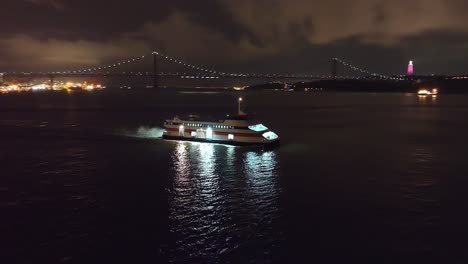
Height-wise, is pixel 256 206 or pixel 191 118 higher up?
pixel 191 118

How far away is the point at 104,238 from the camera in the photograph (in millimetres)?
22078

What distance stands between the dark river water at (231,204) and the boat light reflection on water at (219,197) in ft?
0.33

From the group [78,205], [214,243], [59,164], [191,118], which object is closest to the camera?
[214,243]

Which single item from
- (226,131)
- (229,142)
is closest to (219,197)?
(229,142)

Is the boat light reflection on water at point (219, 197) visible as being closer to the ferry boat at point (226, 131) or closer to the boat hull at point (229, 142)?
the boat hull at point (229, 142)

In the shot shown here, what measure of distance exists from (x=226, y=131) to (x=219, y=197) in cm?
2366

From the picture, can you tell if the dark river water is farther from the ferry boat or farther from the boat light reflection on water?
the ferry boat

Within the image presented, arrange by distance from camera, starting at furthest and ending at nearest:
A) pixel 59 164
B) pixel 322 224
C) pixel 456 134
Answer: pixel 456 134
pixel 59 164
pixel 322 224

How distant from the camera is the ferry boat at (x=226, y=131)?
51125 millimetres

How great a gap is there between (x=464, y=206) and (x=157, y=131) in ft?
160

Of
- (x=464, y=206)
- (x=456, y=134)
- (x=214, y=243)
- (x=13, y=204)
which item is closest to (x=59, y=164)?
(x=13, y=204)

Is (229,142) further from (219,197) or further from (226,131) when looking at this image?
(219,197)

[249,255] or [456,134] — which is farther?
[456,134]

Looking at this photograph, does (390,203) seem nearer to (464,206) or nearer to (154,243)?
(464,206)
